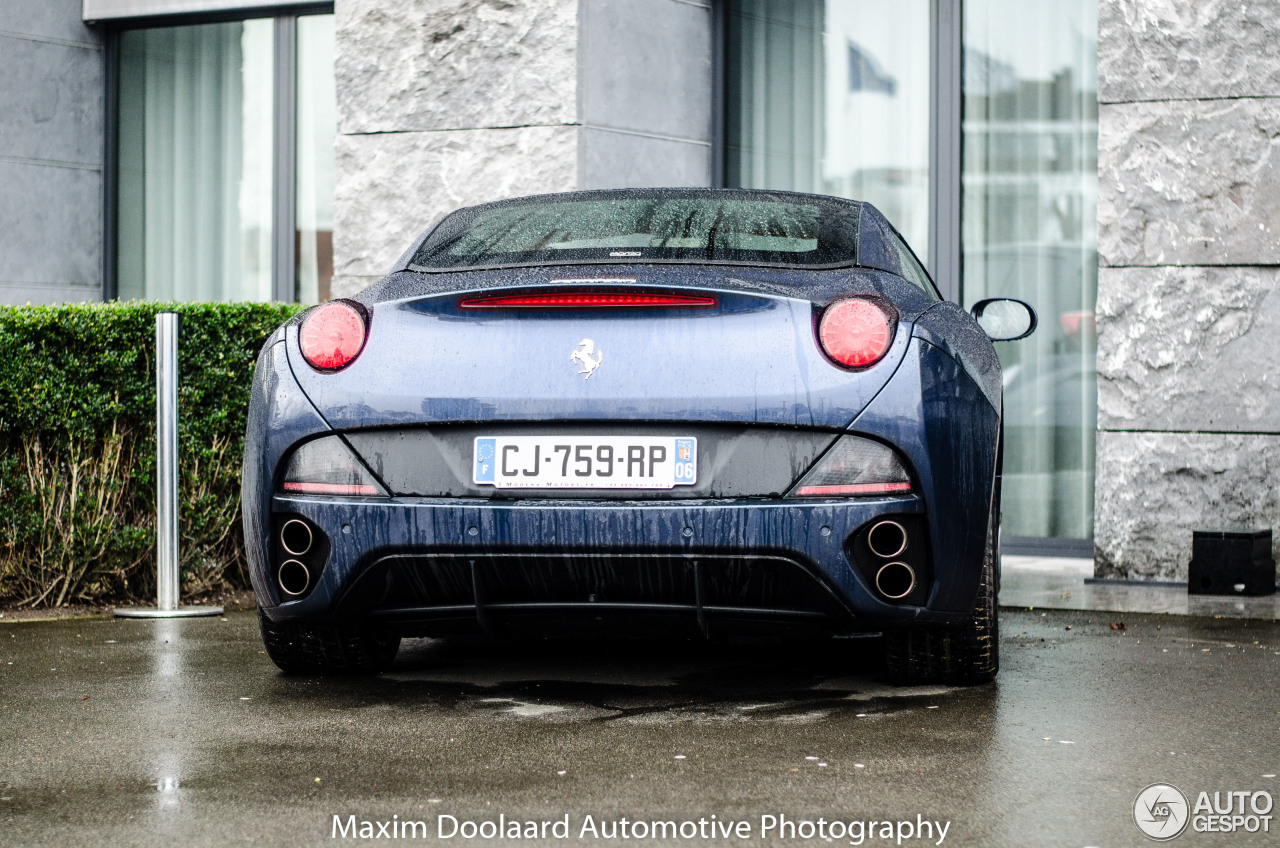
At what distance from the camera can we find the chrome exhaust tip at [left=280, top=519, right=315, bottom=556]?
4074mm

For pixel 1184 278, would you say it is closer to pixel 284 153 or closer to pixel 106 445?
pixel 106 445

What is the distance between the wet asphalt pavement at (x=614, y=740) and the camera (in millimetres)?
3137

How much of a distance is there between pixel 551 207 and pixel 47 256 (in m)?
6.78

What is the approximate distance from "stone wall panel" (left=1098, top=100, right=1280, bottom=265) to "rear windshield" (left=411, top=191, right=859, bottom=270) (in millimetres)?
3067

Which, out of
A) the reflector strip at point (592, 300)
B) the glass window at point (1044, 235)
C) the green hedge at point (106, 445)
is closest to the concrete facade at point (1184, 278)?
the glass window at point (1044, 235)

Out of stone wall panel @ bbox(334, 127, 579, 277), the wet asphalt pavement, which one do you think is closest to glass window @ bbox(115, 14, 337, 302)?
stone wall panel @ bbox(334, 127, 579, 277)

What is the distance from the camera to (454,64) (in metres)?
8.79

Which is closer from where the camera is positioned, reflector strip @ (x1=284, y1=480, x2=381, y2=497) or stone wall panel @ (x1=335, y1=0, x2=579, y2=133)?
reflector strip @ (x1=284, y1=480, x2=381, y2=497)

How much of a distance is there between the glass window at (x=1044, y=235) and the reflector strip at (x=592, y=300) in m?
5.06

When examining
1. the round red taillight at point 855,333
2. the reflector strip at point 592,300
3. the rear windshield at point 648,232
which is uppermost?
the rear windshield at point 648,232

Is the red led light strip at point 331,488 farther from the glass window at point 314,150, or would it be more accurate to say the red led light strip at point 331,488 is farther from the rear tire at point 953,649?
the glass window at point 314,150

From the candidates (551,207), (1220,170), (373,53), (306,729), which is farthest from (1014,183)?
(306,729)

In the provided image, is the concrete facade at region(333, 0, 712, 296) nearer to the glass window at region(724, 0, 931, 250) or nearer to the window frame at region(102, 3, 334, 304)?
the glass window at region(724, 0, 931, 250)

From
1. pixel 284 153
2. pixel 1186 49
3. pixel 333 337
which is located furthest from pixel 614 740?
pixel 284 153
